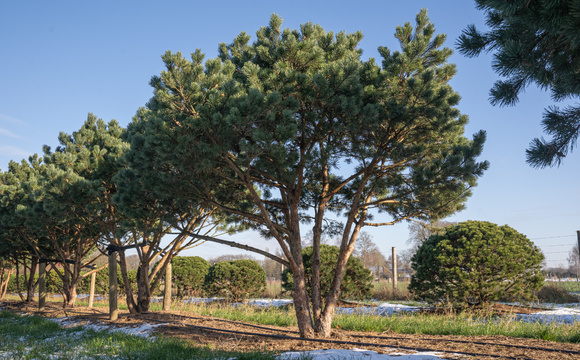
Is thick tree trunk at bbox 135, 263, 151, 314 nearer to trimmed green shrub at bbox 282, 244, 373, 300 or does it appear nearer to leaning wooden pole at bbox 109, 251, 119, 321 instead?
leaning wooden pole at bbox 109, 251, 119, 321

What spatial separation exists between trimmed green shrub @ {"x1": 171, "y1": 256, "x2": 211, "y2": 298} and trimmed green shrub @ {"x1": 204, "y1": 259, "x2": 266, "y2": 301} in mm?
1230

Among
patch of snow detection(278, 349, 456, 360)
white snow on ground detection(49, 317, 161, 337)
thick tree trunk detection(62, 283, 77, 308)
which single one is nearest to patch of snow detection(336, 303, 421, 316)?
patch of snow detection(278, 349, 456, 360)

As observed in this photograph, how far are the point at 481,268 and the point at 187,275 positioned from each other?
1154 centimetres

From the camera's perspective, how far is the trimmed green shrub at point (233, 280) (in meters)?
15.3

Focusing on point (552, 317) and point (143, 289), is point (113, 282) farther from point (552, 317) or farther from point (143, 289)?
point (552, 317)

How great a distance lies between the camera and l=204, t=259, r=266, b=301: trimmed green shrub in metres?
15.3

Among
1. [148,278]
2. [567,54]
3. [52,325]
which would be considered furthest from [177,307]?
[567,54]

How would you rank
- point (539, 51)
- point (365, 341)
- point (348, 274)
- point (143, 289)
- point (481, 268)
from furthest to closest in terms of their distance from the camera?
point (348, 274) → point (143, 289) → point (481, 268) → point (365, 341) → point (539, 51)

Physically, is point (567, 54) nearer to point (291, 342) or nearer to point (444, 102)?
point (444, 102)

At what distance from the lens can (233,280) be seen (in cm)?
1530

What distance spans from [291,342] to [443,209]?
11.7 feet

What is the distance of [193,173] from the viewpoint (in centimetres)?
608

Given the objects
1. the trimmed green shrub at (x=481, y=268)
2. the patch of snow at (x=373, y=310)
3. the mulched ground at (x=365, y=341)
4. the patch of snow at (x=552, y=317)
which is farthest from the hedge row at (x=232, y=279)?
the patch of snow at (x=552, y=317)

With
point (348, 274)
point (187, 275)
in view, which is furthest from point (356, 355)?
point (187, 275)
